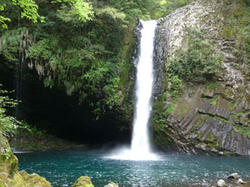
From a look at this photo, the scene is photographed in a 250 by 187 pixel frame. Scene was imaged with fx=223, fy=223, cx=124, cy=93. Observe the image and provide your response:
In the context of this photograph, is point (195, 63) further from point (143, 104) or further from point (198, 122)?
point (143, 104)

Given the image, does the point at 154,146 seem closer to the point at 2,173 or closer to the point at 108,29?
the point at 108,29

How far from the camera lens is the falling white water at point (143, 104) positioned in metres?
12.1

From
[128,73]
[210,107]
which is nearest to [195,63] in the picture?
[210,107]

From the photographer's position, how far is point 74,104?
13031mm

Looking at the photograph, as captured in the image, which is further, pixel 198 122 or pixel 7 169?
pixel 198 122

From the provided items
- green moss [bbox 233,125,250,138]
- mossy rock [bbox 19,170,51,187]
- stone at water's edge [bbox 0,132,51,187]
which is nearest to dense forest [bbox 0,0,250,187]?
green moss [bbox 233,125,250,138]

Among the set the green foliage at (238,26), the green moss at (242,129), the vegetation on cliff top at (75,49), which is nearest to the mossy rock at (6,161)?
the vegetation on cliff top at (75,49)

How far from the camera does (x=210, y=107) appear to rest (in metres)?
11.4

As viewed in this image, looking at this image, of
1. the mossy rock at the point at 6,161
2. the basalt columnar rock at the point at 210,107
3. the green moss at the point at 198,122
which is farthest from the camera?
the green moss at the point at 198,122

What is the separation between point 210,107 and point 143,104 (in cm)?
355

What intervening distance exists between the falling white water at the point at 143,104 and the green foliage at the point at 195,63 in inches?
52.6

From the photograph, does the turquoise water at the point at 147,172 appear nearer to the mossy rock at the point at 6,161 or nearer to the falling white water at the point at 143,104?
the mossy rock at the point at 6,161

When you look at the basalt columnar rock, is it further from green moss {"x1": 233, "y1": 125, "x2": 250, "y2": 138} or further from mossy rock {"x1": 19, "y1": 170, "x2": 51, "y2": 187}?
mossy rock {"x1": 19, "y1": 170, "x2": 51, "y2": 187}

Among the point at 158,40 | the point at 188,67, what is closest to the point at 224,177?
the point at 188,67
